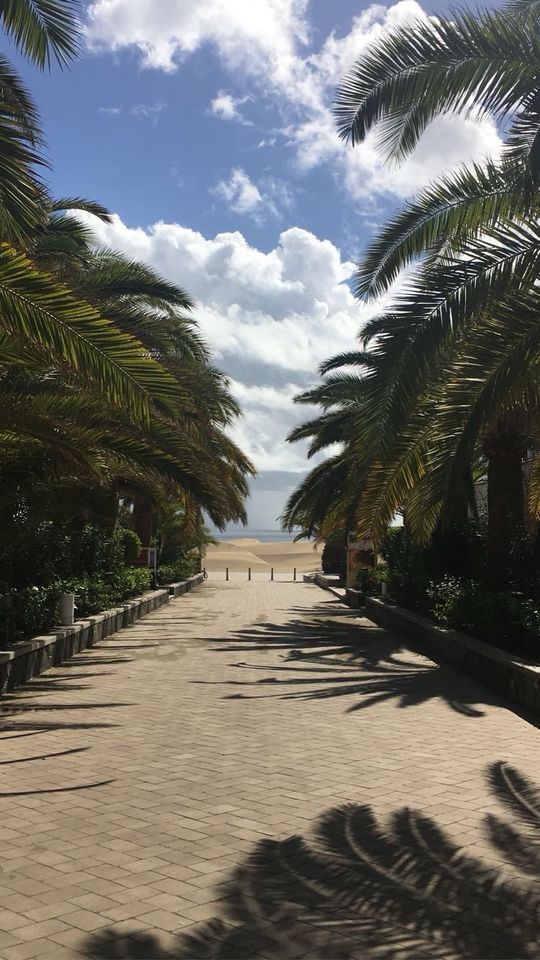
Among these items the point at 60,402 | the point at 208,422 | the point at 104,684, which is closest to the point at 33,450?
the point at 60,402

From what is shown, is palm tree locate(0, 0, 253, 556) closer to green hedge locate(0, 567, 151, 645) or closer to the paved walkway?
green hedge locate(0, 567, 151, 645)

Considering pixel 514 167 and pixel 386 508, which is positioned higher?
pixel 514 167

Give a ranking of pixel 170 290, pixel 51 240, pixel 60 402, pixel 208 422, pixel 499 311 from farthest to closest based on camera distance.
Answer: pixel 208 422 → pixel 170 290 → pixel 51 240 → pixel 60 402 → pixel 499 311

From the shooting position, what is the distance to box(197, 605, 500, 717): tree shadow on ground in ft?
30.9

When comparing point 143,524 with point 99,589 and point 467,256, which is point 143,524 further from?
point 467,256

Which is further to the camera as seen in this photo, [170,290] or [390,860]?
[170,290]

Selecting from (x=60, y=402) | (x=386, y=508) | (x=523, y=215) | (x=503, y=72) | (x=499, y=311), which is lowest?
(x=386, y=508)

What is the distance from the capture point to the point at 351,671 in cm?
1136

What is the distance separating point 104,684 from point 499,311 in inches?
249

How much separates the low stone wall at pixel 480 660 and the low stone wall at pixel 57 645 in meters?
5.43

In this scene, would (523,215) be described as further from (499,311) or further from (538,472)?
(538,472)

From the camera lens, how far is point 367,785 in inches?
227

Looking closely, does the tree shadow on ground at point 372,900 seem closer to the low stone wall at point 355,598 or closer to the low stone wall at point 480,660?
the low stone wall at point 480,660

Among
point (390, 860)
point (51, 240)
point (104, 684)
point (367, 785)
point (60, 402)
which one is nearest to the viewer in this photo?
point (390, 860)
